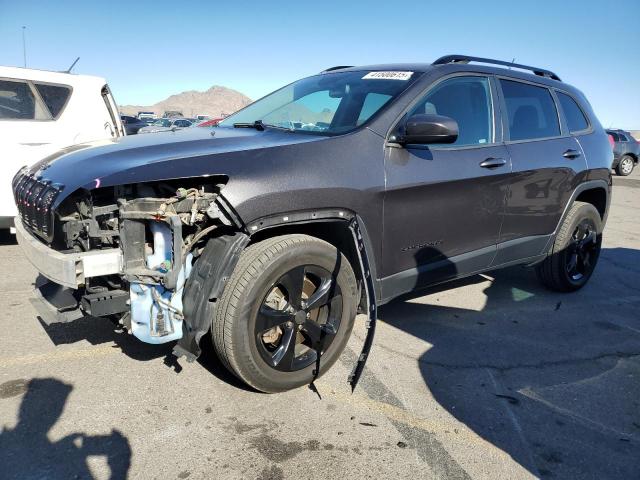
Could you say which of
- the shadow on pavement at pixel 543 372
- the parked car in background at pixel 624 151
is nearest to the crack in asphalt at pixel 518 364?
the shadow on pavement at pixel 543 372

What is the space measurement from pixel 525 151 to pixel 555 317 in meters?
1.51

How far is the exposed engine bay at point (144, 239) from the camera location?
2.46 meters

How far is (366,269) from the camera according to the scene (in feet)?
9.59

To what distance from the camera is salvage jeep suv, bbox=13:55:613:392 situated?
2.52 metres

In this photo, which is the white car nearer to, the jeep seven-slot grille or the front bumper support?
the jeep seven-slot grille

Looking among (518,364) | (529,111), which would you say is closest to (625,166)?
(529,111)

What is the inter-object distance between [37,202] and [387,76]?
237cm

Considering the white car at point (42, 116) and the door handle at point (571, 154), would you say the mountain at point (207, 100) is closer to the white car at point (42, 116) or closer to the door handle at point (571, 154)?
the white car at point (42, 116)

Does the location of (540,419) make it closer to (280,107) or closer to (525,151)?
(525,151)

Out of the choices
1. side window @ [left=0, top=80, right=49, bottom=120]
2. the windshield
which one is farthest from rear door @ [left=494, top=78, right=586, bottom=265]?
side window @ [left=0, top=80, right=49, bottom=120]

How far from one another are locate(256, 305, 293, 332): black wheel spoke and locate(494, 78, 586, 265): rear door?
2036mm

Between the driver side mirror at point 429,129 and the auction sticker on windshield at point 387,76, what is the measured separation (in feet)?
1.89

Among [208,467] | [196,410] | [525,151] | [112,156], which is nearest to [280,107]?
[112,156]

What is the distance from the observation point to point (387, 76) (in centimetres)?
362
